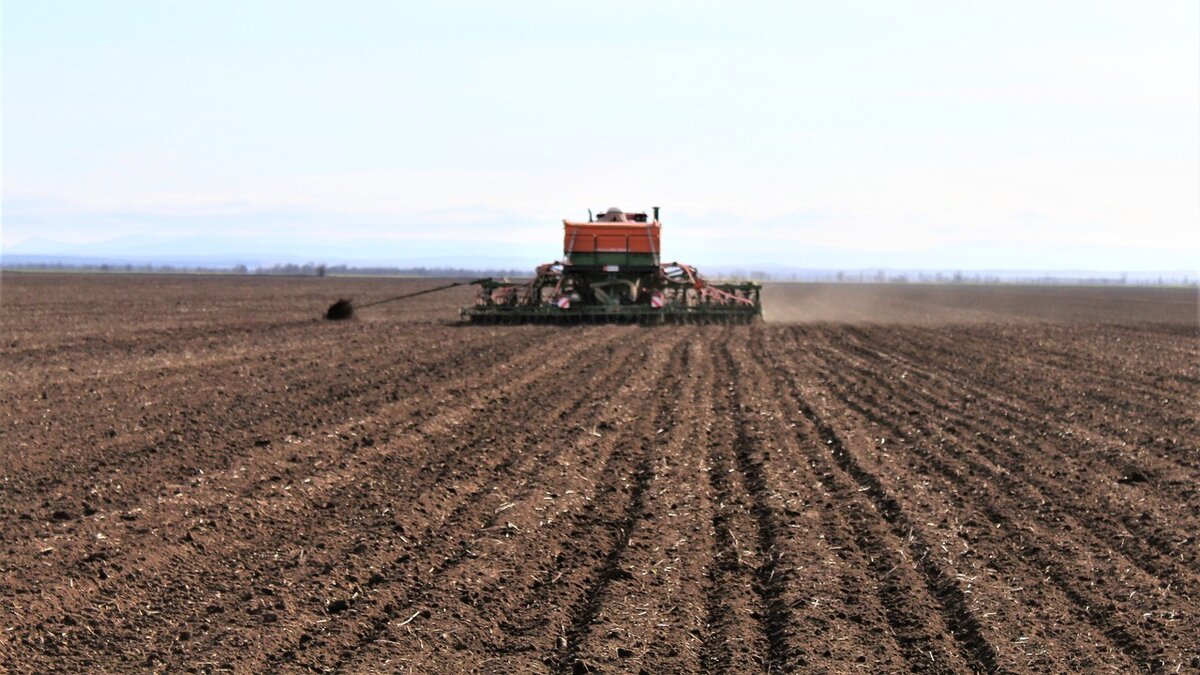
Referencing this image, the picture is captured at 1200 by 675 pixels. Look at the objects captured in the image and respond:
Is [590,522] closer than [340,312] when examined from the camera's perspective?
Yes

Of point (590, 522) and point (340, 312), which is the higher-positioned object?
point (340, 312)

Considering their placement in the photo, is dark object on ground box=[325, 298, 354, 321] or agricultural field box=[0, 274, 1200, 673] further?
dark object on ground box=[325, 298, 354, 321]

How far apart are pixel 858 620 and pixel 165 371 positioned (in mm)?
12507

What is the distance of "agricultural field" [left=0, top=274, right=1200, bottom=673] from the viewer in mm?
5770

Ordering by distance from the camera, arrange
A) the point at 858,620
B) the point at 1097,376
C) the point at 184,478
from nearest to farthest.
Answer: the point at 858,620 → the point at 184,478 → the point at 1097,376

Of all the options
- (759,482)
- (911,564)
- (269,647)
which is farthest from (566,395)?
(269,647)

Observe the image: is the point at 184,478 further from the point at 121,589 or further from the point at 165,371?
the point at 165,371

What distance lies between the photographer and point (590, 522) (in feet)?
26.4

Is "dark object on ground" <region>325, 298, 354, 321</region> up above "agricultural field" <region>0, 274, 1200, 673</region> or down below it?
above

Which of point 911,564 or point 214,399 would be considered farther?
point 214,399

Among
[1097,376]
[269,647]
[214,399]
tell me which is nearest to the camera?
[269,647]

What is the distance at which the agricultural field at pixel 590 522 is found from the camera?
5.77 meters

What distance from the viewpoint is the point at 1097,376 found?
18047 millimetres

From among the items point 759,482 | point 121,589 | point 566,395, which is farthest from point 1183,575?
point 566,395
